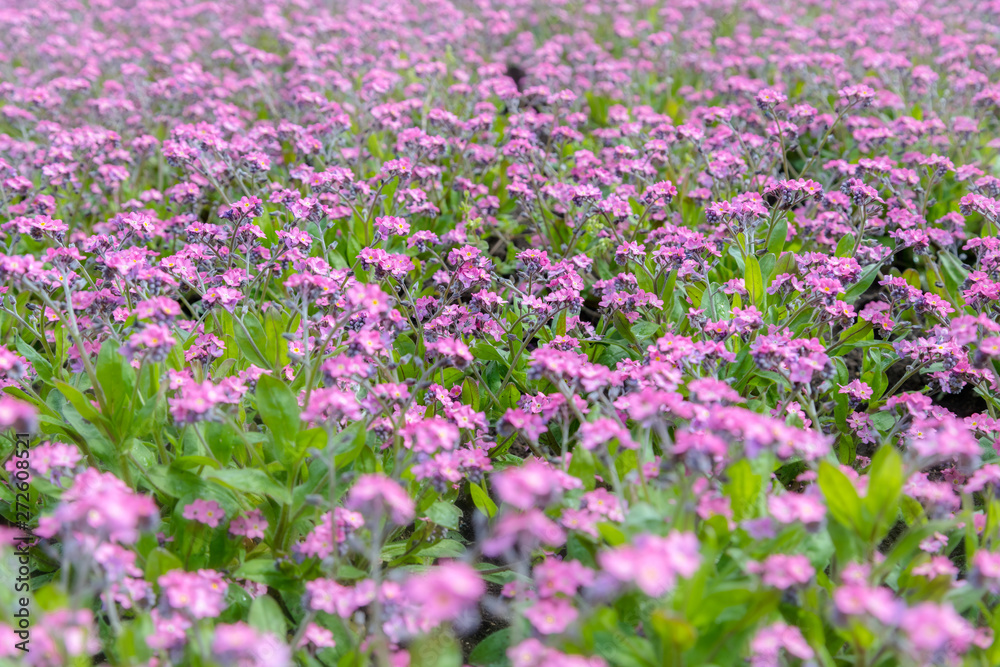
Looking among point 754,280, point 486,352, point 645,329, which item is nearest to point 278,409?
point 486,352

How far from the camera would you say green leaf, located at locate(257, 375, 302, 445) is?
3.40 meters

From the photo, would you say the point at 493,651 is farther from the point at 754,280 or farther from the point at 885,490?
the point at 754,280

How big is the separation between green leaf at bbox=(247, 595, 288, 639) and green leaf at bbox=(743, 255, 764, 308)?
9.65 feet

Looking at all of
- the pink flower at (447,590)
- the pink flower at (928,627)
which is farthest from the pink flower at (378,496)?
the pink flower at (928,627)

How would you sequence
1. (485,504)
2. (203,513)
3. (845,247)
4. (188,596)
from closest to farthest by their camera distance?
(188,596), (203,513), (485,504), (845,247)

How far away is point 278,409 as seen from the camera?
11.2 ft

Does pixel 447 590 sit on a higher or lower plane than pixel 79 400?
higher

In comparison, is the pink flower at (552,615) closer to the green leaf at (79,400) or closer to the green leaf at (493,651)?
the green leaf at (493,651)

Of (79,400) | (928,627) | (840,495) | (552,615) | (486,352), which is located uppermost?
(928,627)

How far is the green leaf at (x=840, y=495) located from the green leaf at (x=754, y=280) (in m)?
1.76

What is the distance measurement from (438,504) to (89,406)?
153 cm

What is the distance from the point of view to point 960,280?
496 cm

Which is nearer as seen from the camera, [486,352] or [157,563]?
[157,563]

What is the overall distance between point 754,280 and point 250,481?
2861mm
